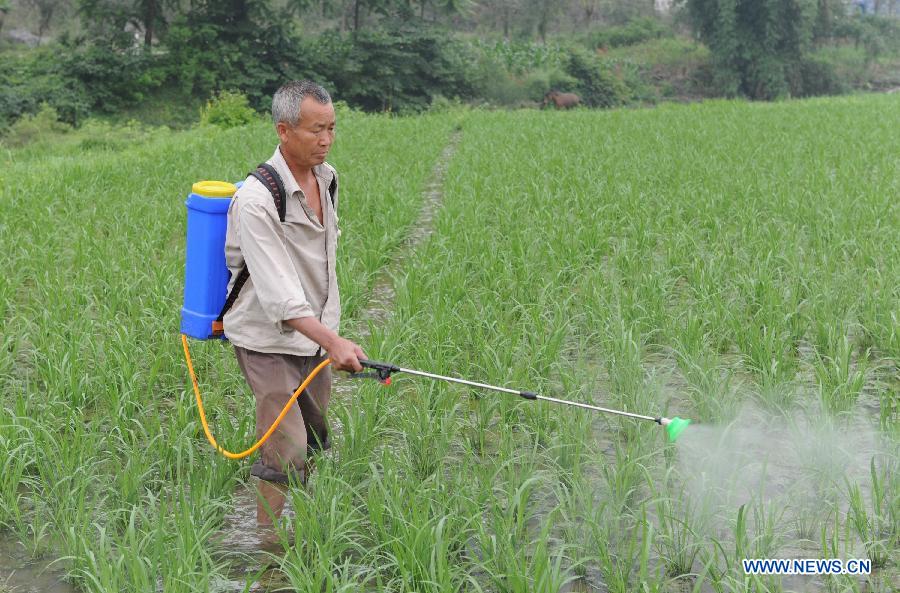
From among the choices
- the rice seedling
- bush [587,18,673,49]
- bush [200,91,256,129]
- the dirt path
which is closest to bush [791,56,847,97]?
bush [587,18,673,49]

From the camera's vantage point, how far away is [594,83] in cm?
3581

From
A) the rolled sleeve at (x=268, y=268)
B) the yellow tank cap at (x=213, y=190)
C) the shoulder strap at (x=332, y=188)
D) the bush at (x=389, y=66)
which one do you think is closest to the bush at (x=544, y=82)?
the bush at (x=389, y=66)

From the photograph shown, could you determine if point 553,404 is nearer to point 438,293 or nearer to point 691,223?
point 438,293

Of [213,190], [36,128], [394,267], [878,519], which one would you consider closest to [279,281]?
[213,190]

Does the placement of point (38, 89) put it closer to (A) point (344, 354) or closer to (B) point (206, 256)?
(B) point (206, 256)

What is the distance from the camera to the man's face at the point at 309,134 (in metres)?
2.71

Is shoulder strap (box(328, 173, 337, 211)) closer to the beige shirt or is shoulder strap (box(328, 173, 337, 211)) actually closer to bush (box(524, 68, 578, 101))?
the beige shirt

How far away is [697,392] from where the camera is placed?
3.91 metres

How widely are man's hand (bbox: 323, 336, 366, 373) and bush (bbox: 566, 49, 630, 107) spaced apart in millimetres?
33853

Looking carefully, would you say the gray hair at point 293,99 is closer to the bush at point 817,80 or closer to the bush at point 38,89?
the bush at point 38,89

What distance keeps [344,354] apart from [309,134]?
0.65 meters

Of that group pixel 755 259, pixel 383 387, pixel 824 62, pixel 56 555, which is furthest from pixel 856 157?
pixel 824 62

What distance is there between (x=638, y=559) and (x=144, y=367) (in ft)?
8.54

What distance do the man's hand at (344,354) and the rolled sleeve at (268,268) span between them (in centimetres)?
12
